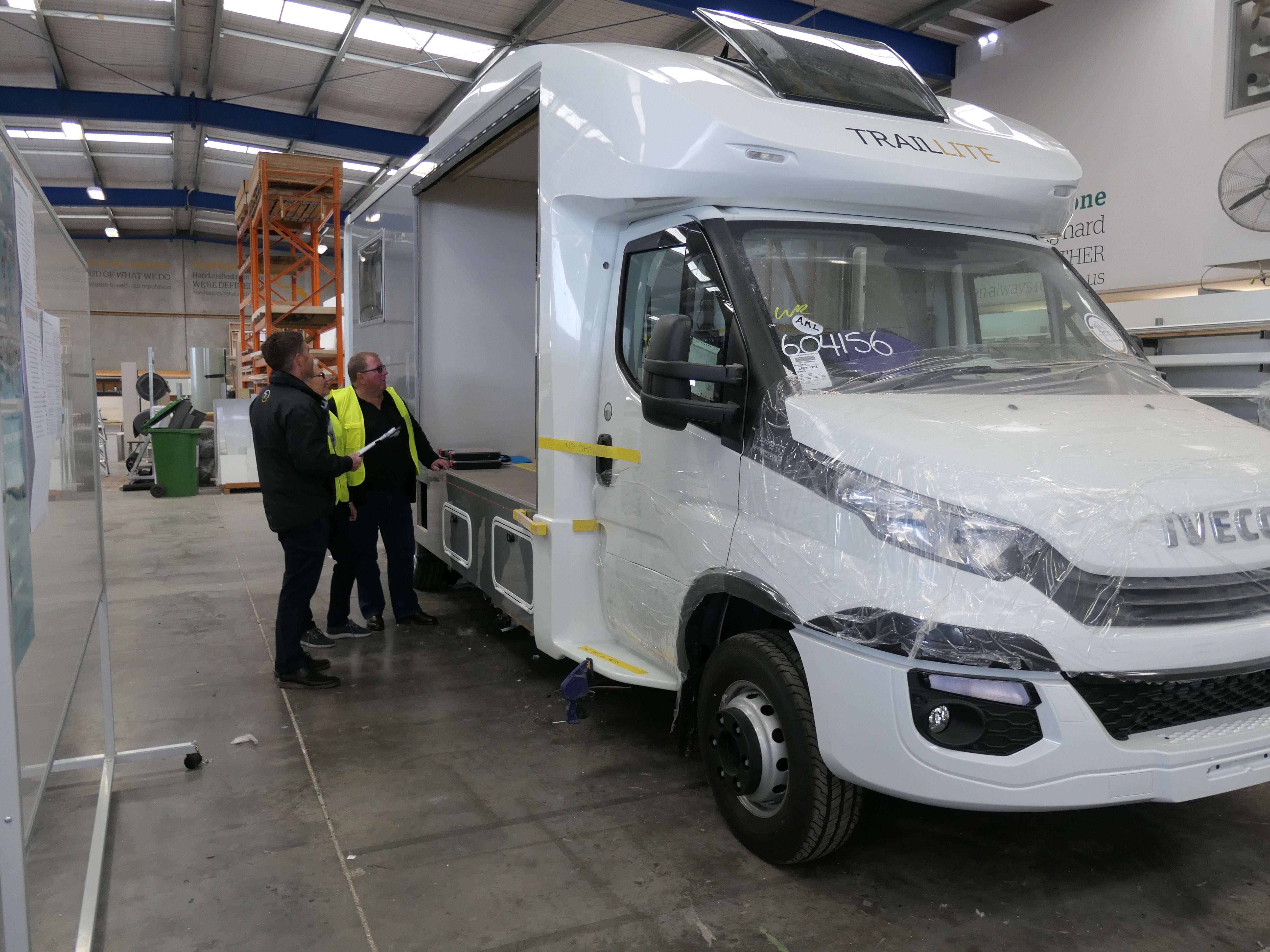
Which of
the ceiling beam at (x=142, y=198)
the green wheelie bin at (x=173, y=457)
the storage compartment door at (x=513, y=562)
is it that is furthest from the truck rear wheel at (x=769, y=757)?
the ceiling beam at (x=142, y=198)

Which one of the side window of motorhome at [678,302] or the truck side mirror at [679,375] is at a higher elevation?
the side window of motorhome at [678,302]

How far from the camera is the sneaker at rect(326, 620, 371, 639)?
19.4 ft

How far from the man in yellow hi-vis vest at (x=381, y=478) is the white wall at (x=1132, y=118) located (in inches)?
235

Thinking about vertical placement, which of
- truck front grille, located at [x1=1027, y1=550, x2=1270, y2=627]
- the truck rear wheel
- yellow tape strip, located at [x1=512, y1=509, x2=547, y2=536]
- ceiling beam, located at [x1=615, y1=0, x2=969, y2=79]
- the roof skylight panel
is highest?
the roof skylight panel

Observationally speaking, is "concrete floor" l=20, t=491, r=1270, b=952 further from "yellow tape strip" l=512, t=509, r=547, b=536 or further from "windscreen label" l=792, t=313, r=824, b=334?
"windscreen label" l=792, t=313, r=824, b=334

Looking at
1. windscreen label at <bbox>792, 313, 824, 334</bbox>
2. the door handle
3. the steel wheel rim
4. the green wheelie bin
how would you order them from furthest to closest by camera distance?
the green wheelie bin
the door handle
windscreen label at <bbox>792, 313, 824, 334</bbox>
the steel wheel rim

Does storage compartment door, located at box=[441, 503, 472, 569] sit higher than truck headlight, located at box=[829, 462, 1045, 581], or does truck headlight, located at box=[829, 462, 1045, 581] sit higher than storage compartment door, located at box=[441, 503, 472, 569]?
truck headlight, located at box=[829, 462, 1045, 581]

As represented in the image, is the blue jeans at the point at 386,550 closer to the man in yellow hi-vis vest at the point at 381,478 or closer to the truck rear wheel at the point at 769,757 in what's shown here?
the man in yellow hi-vis vest at the point at 381,478

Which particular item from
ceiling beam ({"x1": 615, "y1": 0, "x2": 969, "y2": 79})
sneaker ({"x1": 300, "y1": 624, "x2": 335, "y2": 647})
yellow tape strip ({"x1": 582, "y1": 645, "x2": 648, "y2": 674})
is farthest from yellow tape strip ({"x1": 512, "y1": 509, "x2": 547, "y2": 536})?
ceiling beam ({"x1": 615, "y1": 0, "x2": 969, "y2": 79})

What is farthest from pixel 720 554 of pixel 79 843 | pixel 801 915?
pixel 79 843

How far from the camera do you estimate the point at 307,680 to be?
16.3 feet

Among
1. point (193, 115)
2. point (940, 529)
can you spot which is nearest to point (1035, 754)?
point (940, 529)

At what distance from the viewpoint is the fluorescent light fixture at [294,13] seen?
1098cm

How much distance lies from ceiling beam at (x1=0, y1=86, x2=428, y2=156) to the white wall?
331 inches
